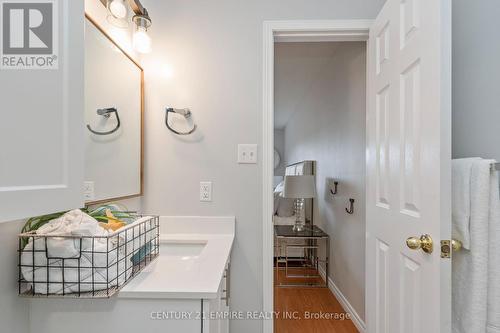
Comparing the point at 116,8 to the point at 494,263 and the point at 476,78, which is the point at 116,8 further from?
the point at 494,263

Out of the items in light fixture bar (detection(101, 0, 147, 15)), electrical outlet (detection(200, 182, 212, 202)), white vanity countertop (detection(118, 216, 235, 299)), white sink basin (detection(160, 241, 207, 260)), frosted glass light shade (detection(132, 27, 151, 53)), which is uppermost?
light fixture bar (detection(101, 0, 147, 15))

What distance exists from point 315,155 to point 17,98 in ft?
11.2

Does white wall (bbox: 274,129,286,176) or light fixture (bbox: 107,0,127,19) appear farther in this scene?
white wall (bbox: 274,129,286,176)

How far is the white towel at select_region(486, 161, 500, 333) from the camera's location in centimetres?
91

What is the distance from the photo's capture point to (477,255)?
3.02ft

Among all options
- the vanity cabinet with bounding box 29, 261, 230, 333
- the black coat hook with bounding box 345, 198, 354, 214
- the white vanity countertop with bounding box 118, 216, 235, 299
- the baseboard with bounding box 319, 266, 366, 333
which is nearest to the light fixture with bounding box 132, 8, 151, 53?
the white vanity countertop with bounding box 118, 216, 235, 299

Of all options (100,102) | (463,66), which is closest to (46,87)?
(100,102)

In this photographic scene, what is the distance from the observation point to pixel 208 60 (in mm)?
1619

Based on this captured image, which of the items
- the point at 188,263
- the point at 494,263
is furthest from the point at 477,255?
the point at 188,263

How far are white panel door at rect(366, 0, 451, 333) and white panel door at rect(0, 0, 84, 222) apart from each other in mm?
1106

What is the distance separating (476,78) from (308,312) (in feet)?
6.91

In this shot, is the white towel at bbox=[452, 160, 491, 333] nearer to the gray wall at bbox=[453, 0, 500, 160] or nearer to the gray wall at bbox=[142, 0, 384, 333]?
the gray wall at bbox=[453, 0, 500, 160]

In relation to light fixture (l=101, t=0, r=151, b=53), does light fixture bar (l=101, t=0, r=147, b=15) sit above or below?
Answer: above

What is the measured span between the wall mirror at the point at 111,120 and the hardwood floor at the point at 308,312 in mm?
1600
